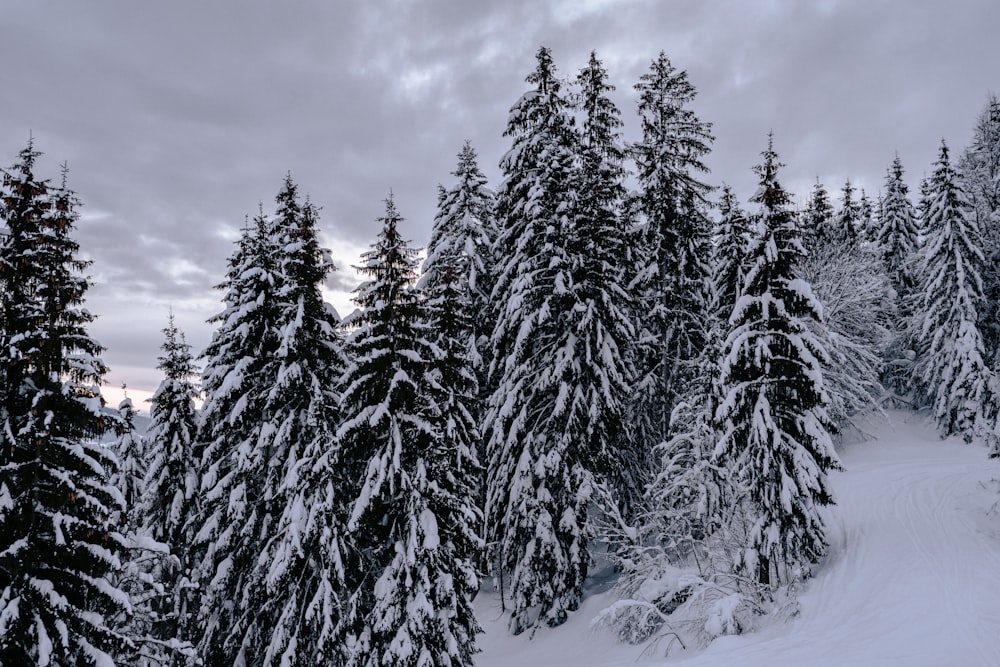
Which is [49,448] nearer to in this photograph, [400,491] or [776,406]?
[400,491]

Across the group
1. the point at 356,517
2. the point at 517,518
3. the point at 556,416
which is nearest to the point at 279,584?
the point at 356,517

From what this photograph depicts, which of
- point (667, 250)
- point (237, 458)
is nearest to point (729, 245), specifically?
point (667, 250)

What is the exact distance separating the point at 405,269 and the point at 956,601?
1430 cm

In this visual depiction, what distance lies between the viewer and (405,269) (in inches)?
584

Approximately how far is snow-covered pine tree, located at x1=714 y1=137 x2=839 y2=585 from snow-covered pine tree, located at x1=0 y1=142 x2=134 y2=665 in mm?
13993

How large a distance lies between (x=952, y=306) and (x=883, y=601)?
1046 inches

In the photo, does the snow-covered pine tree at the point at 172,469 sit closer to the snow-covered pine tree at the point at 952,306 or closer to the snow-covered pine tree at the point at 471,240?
the snow-covered pine tree at the point at 471,240

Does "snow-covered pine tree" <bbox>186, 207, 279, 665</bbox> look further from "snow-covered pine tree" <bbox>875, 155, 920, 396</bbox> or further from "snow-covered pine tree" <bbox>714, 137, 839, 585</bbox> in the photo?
"snow-covered pine tree" <bbox>875, 155, 920, 396</bbox>

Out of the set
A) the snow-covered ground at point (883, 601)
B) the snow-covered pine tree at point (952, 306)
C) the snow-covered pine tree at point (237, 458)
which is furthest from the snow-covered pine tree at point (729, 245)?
the snow-covered pine tree at point (952, 306)

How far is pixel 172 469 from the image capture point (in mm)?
20062

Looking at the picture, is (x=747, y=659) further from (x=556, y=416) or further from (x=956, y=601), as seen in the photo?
(x=556, y=416)

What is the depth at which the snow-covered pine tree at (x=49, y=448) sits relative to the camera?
10008 mm

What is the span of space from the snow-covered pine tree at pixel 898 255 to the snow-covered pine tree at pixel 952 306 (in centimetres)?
546

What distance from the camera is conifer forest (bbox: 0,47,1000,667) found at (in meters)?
10.7
